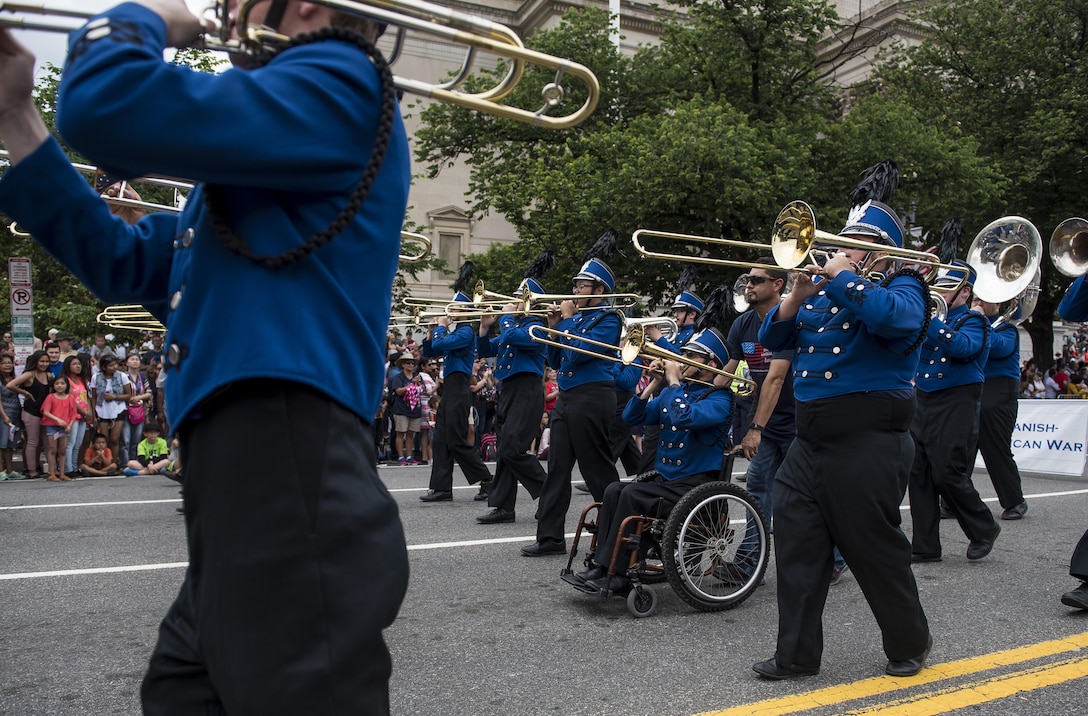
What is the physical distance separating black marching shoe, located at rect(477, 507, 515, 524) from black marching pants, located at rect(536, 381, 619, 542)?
1.38 meters

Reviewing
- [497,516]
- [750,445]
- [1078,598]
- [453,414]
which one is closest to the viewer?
[1078,598]

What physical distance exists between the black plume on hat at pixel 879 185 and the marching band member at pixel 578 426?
92.8 inches

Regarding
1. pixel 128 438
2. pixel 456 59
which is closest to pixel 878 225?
pixel 128 438

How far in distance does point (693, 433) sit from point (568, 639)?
57.9 inches

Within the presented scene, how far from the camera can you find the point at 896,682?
4.12 meters

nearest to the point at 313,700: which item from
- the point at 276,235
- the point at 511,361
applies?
the point at 276,235

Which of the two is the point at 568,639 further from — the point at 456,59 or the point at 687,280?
the point at 456,59

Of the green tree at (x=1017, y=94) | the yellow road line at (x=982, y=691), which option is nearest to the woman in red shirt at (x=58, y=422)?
the yellow road line at (x=982, y=691)

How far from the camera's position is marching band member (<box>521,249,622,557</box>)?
692 centimetres

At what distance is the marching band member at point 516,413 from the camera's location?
8164 mm

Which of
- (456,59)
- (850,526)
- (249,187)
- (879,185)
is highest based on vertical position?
(456,59)

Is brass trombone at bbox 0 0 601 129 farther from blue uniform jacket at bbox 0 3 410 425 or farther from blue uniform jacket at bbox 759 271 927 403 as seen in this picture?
blue uniform jacket at bbox 759 271 927 403

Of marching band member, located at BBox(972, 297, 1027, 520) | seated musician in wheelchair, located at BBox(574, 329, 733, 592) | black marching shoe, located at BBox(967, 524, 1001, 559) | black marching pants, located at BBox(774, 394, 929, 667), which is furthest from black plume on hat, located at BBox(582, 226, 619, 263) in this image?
black marching pants, located at BBox(774, 394, 929, 667)

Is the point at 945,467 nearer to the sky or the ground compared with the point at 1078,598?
nearer to the sky
